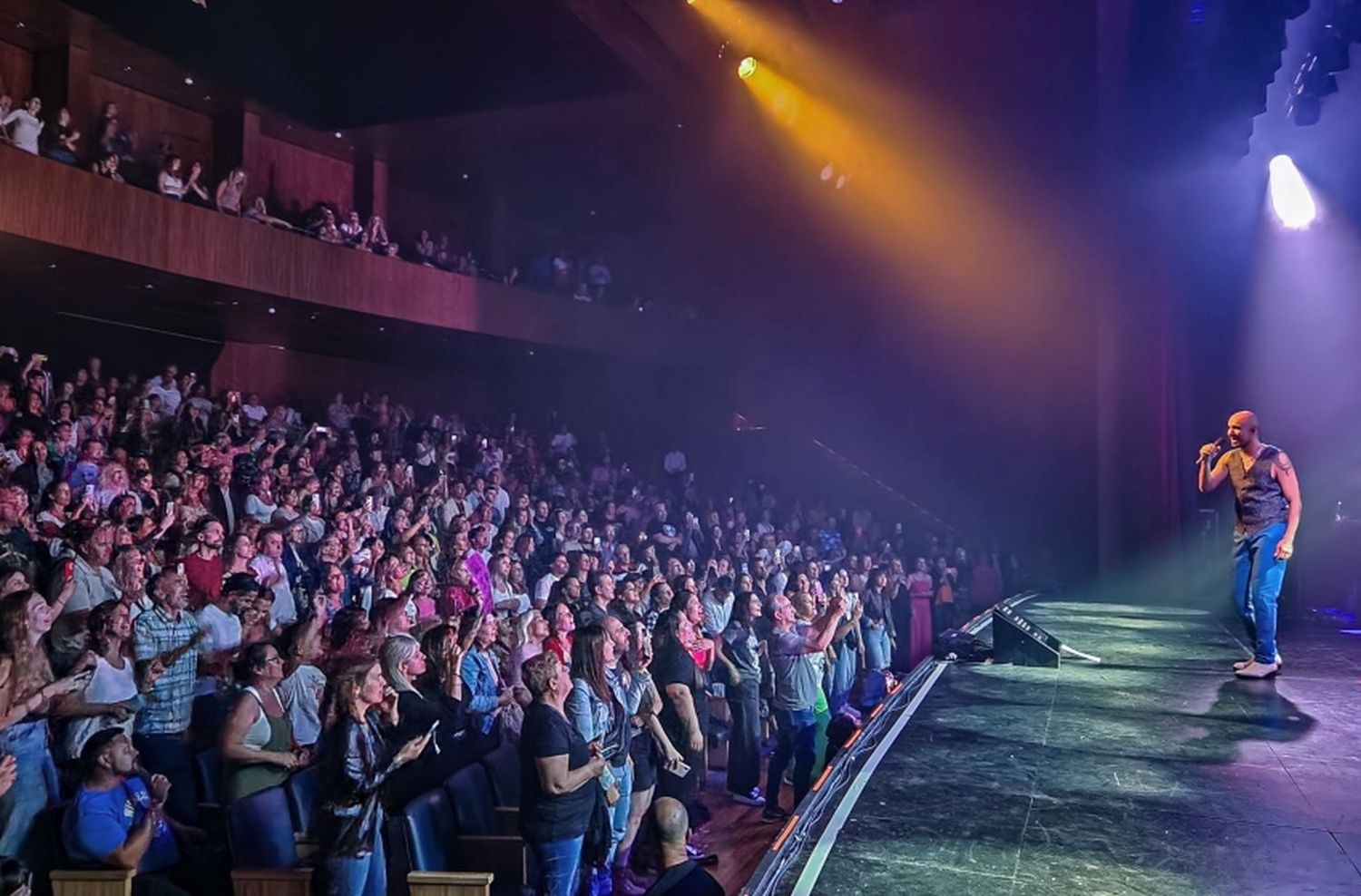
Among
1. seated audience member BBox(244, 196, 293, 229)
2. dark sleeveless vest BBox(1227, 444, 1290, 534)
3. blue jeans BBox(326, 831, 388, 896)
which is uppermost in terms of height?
seated audience member BBox(244, 196, 293, 229)

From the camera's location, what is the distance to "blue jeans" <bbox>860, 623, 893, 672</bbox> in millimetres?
8023

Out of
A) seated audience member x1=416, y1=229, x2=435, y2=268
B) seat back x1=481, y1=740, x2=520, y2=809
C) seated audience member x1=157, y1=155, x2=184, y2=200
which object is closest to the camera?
seat back x1=481, y1=740, x2=520, y2=809

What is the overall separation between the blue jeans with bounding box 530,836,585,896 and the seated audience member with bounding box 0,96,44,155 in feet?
22.9

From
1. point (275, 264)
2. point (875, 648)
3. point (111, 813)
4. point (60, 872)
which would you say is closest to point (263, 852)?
point (111, 813)

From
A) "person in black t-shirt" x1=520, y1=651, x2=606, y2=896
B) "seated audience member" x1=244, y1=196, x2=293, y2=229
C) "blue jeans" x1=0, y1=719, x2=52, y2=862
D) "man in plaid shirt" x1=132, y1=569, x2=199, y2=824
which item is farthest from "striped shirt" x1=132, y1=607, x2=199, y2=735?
"seated audience member" x1=244, y1=196, x2=293, y2=229

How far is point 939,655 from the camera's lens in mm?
5379

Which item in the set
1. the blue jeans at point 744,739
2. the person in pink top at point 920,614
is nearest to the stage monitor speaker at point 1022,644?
the blue jeans at point 744,739

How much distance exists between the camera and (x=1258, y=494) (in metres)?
4.55

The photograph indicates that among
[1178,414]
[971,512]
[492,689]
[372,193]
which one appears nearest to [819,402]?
[971,512]

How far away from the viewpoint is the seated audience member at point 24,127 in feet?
24.3

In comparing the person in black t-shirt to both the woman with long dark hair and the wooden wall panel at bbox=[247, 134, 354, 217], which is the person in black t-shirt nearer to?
the woman with long dark hair

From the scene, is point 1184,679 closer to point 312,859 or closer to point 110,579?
point 312,859

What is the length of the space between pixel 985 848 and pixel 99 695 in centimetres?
324

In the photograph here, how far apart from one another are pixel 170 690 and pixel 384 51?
7.72 meters
